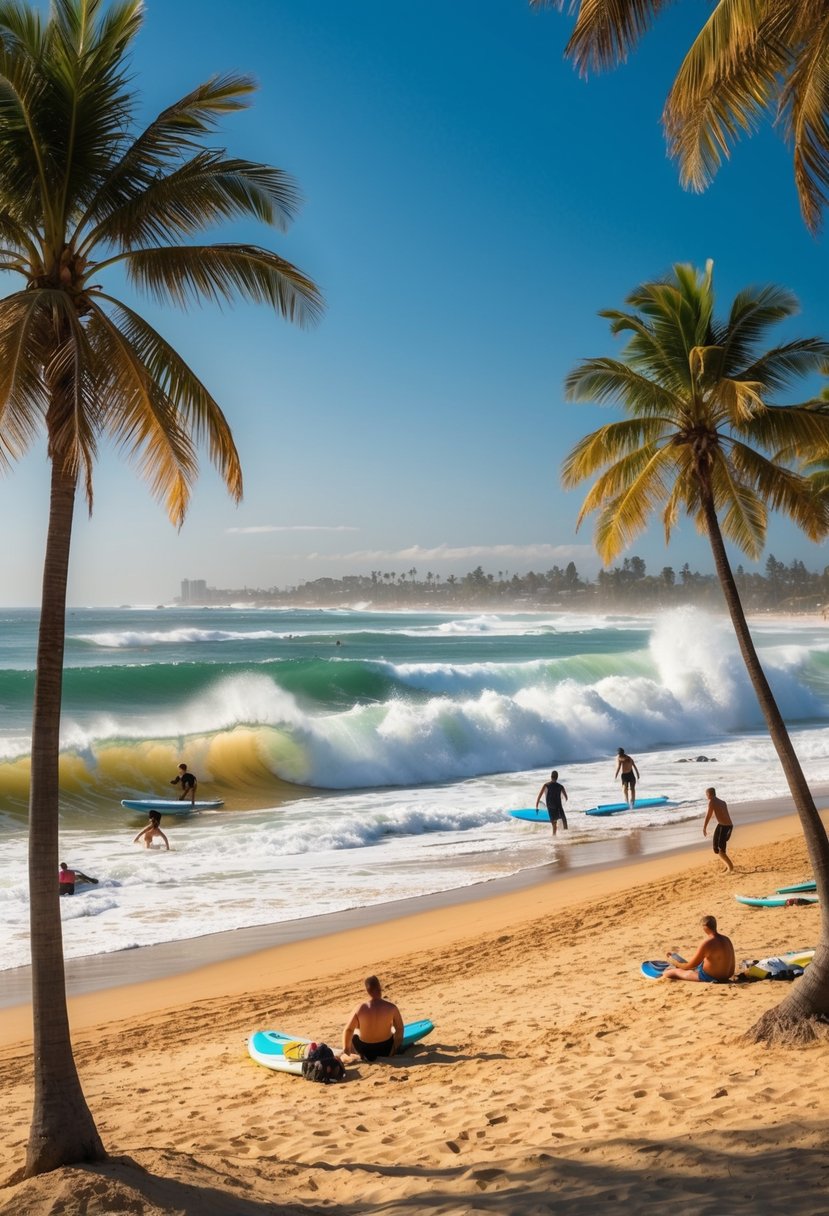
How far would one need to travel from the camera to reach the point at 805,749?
31594 millimetres

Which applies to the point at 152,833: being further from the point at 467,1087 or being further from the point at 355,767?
the point at 467,1087

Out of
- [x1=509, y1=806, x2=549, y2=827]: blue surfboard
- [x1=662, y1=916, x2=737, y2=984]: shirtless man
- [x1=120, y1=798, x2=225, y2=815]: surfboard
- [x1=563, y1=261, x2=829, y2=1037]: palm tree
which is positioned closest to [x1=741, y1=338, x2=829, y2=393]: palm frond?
[x1=563, y1=261, x2=829, y2=1037]: palm tree

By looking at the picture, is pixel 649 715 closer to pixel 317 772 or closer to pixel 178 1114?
pixel 317 772

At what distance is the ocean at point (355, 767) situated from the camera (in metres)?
15.7

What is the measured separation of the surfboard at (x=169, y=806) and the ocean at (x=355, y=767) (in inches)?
16.1

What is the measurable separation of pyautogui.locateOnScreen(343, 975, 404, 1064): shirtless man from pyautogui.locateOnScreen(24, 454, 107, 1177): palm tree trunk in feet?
10.8

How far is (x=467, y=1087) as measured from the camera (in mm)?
7422

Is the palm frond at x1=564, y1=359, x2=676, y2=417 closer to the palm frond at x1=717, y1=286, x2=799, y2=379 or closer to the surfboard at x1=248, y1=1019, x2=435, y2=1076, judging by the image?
the palm frond at x1=717, y1=286, x2=799, y2=379

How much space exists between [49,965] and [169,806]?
59.9 feet

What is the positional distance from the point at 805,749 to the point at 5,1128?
29.1 m

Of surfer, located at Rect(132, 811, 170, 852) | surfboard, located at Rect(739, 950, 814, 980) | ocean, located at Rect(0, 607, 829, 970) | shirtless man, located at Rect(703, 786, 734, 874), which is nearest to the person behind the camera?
surfboard, located at Rect(739, 950, 814, 980)

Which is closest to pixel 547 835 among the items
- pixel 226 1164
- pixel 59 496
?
pixel 226 1164

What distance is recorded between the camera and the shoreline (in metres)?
10.8

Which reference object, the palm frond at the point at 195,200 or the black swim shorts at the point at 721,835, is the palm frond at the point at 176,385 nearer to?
the palm frond at the point at 195,200
